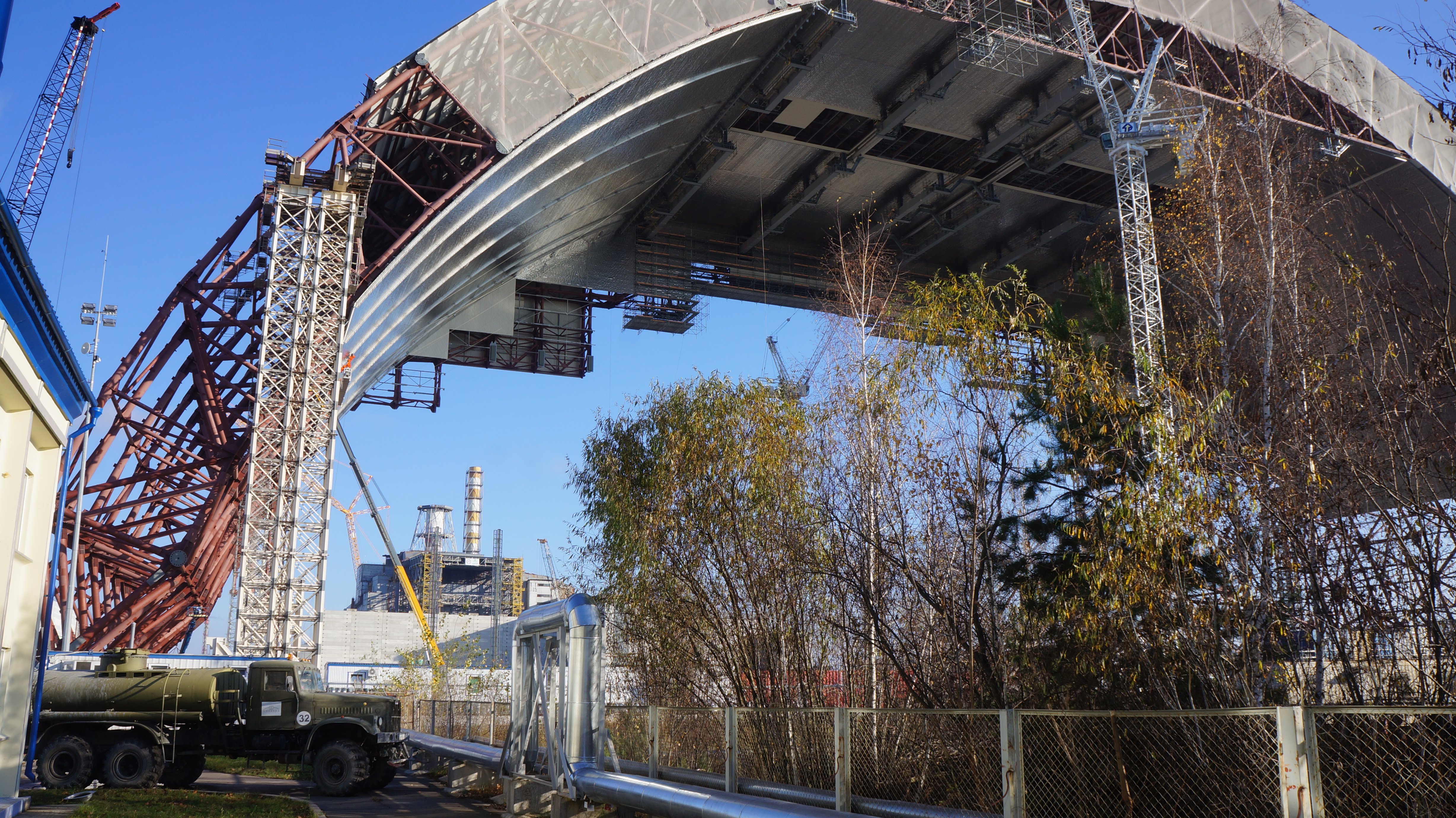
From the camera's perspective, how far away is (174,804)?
1380 centimetres

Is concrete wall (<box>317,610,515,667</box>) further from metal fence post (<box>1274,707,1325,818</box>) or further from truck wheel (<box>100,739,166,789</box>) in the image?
metal fence post (<box>1274,707,1325,818</box>)

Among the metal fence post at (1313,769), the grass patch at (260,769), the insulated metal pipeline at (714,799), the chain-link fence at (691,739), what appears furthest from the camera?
the grass patch at (260,769)

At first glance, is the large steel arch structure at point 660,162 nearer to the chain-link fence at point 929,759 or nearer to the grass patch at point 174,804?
the grass patch at point 174,804

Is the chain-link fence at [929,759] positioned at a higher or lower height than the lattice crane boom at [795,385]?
lower

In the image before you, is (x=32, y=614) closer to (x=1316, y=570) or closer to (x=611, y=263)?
(x=1316, y=570)

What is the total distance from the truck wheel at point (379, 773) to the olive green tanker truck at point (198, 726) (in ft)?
0.06

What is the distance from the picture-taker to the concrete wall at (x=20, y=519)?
670 cm

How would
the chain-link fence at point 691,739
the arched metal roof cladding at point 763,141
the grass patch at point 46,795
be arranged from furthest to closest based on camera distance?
the arched metal roof cladding at point 763,141, the grass patch at point 46,795, the chain-link fence at point 691,739

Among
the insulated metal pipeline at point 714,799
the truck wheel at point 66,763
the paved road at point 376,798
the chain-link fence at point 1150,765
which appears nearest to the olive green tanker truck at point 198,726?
the truck wheel at point 66,763

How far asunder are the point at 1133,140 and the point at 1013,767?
20998mm

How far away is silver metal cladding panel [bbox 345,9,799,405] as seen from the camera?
75.6 ft

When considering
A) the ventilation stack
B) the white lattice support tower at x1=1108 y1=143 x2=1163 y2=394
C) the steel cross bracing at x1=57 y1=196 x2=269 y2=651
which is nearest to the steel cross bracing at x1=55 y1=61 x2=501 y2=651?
the steel cross bracing at x1=57 y1=196 x2=269 y2=651

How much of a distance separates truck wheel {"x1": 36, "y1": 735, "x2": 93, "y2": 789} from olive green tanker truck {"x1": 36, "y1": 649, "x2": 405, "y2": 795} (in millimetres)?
14

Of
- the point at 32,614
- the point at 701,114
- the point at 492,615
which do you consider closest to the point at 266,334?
the point at 701,114
